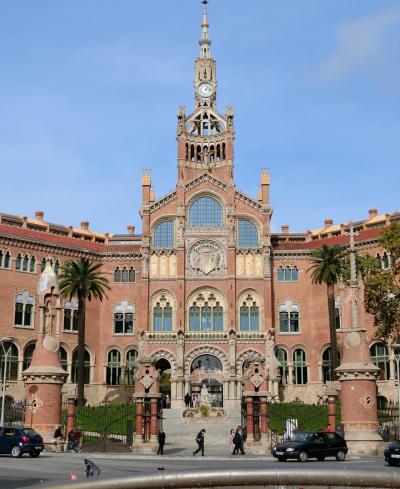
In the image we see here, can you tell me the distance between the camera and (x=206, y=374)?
69.1m

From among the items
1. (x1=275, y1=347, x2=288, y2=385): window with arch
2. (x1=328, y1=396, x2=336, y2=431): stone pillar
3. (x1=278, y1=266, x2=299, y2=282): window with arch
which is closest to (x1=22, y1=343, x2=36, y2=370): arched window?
(x1=275, y1=347, x2=288, y2=385): window with arch

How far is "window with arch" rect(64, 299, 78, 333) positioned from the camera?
7138 centimetres

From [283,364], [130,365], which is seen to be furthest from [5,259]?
[283,364]

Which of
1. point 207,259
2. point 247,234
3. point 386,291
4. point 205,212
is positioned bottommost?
point 386,291

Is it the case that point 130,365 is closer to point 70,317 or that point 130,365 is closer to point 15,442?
point 70,317

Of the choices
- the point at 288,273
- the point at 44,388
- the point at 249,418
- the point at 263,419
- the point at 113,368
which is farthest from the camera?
the point at 288,273

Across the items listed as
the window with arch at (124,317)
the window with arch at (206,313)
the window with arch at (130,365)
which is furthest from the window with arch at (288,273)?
the window with arch at (130,365)

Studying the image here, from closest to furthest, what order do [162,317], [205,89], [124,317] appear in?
[162,317]
[124,317]
[205,89]

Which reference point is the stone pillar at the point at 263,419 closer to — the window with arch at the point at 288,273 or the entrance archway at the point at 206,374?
the entrance archway at the point at 206,374

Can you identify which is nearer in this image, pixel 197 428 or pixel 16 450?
pixel 16 450

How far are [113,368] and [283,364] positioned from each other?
16796 mm

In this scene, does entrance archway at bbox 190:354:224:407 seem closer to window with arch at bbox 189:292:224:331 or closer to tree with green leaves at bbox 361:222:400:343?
window with arch at bbox 189:292:224:331

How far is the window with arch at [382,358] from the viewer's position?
66438mm

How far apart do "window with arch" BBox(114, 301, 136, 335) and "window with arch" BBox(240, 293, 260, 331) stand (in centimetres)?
1128
